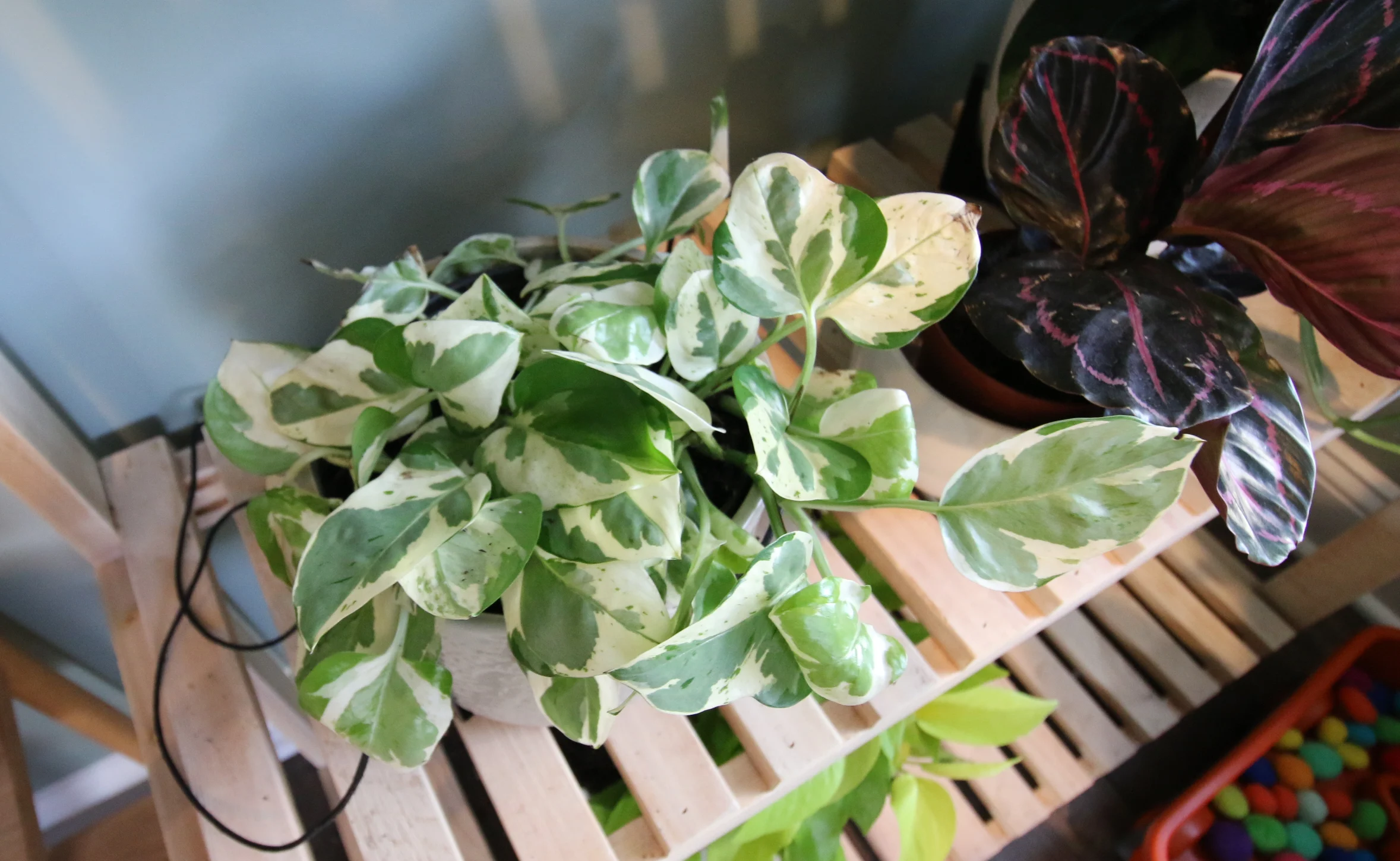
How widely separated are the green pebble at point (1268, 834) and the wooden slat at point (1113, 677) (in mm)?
211

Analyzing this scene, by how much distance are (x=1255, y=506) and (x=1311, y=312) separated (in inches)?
3.8

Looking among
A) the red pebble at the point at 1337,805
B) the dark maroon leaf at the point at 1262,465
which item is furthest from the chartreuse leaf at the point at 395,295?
the red pebble at the point at 1337,805

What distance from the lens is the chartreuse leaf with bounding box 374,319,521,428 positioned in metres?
0.32

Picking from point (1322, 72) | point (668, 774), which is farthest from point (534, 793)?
point (1322, 72)

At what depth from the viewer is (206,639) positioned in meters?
0.56

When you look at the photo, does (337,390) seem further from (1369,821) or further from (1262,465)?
(1369,821)

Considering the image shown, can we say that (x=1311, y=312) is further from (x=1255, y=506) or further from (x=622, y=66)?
(x=622, y=66)

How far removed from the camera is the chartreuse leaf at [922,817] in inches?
31.4

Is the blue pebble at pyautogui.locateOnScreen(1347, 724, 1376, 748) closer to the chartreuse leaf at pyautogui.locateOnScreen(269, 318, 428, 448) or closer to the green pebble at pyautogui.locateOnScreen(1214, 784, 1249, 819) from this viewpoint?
the green pebble at pyautogui.locateOnScreen(1214, 784, 1249, 819)

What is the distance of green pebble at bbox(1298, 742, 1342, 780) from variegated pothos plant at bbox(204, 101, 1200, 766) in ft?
3.18

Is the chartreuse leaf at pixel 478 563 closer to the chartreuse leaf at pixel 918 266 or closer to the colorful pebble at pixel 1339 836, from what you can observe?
the chartreuse leaf at pixel 918 266

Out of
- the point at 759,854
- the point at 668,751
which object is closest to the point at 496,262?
the point at 668,751

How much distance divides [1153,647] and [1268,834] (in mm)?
290

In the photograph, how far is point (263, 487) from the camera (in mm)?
590
